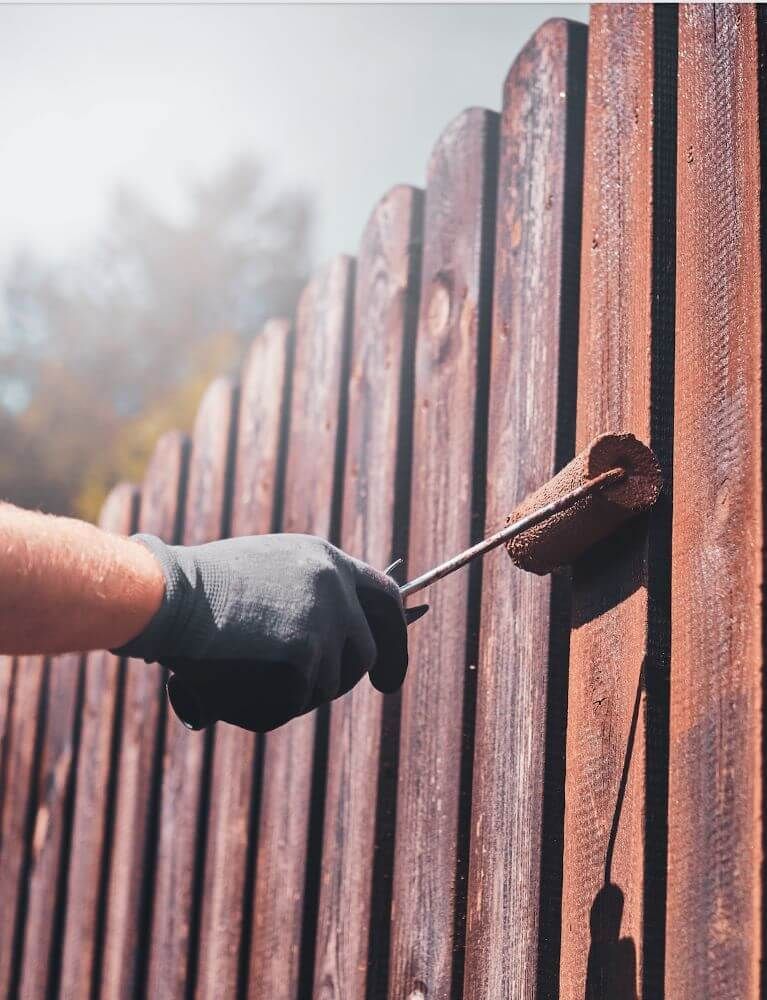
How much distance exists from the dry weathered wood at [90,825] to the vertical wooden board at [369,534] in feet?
4.08

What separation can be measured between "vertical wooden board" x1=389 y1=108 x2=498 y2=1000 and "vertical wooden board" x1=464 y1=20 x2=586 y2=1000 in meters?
0.04

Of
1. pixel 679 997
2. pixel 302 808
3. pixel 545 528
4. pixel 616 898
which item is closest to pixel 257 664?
pixel 545 528

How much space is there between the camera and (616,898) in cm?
146

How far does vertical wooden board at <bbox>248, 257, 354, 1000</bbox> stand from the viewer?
235 cm

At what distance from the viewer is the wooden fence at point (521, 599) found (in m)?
1.40

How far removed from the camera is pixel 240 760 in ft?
8.87

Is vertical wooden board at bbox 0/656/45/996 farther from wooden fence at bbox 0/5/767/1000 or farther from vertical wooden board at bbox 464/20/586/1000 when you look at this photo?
vertical wooden board at bbox 464/20/586/1000

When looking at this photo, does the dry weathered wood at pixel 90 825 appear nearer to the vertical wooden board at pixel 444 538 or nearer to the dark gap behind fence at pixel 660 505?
the vertical wooden board at pixel 444 538

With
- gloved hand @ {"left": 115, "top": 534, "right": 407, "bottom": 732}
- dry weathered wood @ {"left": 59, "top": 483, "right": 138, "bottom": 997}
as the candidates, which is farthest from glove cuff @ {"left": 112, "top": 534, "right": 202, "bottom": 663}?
dry weathered wood @ {"left": 59, "top": 483, "right": 138, "bottom": 997}

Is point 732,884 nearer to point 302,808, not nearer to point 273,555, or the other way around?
point 273,555

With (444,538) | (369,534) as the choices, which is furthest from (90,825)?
(444,538)

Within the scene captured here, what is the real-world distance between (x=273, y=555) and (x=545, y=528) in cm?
38

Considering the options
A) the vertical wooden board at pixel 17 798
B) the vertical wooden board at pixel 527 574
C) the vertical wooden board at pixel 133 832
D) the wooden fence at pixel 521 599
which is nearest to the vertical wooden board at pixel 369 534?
the wooden fence at pixel 521 599

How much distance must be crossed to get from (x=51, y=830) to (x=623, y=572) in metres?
2.63
